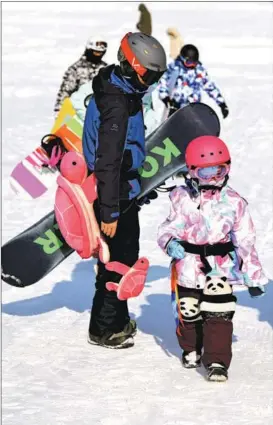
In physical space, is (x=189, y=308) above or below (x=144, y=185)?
above

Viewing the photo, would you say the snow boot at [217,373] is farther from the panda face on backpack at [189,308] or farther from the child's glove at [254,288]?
the child's glove at [254,288]

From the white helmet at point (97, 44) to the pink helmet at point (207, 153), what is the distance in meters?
5.93

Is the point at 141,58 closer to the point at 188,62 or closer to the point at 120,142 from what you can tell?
the point at 120,142

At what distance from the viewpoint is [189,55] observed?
46.9 feet

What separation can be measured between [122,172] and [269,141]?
8.96 m

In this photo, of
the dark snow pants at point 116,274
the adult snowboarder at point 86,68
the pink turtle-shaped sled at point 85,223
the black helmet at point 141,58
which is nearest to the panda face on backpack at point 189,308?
the pink turtle-shaped sled at point 85,223

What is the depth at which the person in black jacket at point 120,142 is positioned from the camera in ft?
22.2

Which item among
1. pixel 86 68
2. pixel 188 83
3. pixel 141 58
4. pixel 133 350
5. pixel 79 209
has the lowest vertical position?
pixel 188 83

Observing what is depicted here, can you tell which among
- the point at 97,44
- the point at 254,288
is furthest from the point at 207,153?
the point at 97,44

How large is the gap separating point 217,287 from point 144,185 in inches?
67.1

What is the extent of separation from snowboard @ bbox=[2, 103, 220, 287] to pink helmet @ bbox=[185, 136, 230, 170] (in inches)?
41.9

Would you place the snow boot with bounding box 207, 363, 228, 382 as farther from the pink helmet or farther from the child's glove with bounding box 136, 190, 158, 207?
the child's glove with bounding box 136, 190, 158, 207

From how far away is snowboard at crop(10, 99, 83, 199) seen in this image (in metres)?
10.4

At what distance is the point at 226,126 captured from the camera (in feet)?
57.5
